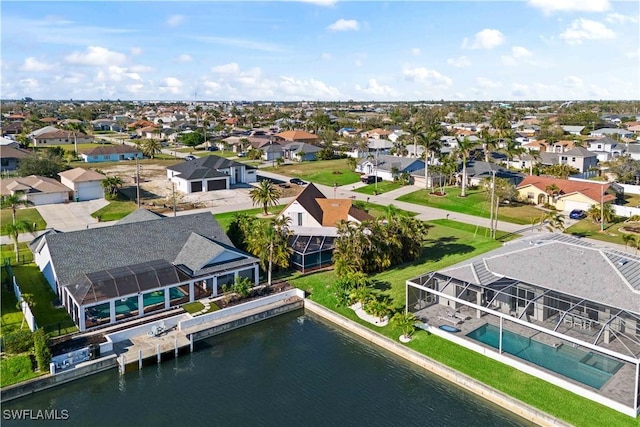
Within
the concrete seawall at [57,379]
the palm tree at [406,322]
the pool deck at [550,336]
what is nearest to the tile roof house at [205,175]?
the concrete seawall at [57,379]

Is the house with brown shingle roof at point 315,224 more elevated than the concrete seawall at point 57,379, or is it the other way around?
the house with brown shingle roof at point 315,224

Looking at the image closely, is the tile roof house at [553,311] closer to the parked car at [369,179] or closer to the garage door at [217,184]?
the parked car at [369,179]

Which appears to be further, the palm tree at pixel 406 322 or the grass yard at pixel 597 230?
the grass yard at pixel 597 230

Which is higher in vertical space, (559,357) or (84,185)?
(84,185)

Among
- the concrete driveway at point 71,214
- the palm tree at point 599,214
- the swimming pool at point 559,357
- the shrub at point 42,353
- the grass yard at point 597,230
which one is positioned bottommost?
the swimming pool at point 559,357

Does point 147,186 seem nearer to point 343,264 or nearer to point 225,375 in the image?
point 343,264

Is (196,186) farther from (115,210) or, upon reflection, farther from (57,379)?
(57,379)

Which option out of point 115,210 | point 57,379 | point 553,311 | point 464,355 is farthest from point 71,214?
point 553,311
